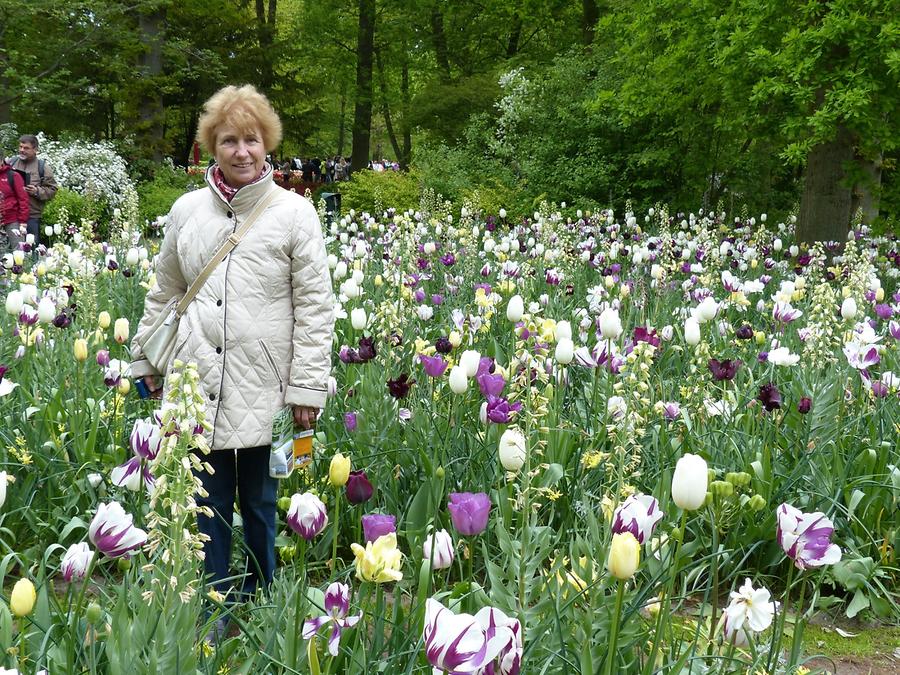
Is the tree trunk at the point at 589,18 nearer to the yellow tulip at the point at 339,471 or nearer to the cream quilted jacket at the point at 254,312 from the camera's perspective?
the cream quilted jacket at the point at 254,312

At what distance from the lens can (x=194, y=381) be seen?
6.20 feet

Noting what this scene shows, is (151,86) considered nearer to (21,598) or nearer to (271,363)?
(271,363)

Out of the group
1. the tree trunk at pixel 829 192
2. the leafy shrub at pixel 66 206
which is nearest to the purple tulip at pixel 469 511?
the tree trunk at pixel 829 192

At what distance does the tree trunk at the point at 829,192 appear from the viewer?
1053 cm

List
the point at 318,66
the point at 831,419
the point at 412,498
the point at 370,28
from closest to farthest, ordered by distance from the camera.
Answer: the point at 412,498, the point at 831,419, the point at 370,28, the point at 318,66

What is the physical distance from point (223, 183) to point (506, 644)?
6.19 ft

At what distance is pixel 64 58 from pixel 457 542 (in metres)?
18.4

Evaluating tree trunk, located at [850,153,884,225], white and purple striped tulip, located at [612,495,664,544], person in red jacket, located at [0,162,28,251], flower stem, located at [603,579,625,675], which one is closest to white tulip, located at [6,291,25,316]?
white and purple striped tulip, located at [612,495,664,544]

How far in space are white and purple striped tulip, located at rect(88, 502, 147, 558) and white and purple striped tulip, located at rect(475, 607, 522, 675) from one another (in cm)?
84

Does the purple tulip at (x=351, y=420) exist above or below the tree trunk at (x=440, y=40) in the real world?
below

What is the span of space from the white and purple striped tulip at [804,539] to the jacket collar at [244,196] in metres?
1.82

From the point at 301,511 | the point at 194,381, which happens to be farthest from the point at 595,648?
the point at 194,381

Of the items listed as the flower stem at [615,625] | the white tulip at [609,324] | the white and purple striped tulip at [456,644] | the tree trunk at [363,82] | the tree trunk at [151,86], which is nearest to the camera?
the white and purple striped tulip at [456,644]

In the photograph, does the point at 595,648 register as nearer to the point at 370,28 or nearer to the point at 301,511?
the point at 301,511
